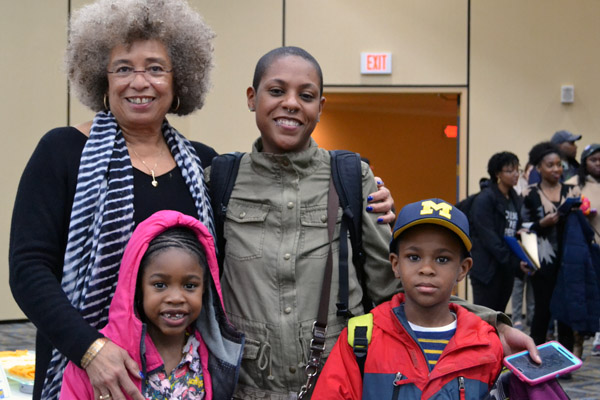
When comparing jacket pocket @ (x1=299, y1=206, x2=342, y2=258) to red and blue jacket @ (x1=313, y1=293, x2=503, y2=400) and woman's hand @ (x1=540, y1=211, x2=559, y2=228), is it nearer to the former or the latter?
red and blue jacket @ (x1=313, y1=293, x2=503, y2=400)

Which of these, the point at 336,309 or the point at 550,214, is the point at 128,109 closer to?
the point at 336,309

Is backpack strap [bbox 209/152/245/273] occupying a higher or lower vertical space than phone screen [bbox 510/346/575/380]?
higher

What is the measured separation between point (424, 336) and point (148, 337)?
92 cm

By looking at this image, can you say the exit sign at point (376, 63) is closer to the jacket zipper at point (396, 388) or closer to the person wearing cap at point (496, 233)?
the person wearing cap at point (496, 233)

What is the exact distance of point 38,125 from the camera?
9.22m

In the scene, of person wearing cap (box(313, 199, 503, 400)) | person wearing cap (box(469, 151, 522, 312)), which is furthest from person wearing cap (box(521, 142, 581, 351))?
person wearing cap (box(313, 199, 503, 400))

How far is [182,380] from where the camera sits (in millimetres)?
2510

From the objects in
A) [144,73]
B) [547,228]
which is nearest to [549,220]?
[547,228]

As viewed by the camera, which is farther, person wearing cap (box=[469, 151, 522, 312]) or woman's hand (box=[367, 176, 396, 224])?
person wearing cap (box=[469, 151, 522, 312])

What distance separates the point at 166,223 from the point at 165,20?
2.74 ft

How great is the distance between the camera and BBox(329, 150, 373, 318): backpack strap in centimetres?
257

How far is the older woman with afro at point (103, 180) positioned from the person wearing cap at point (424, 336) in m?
0.68

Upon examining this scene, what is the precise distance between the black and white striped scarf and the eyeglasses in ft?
0.77

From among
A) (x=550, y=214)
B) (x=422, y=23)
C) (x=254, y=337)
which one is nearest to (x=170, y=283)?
(x=254, y=337)
